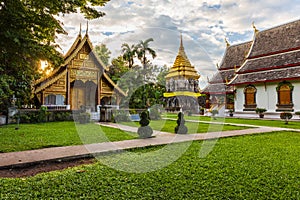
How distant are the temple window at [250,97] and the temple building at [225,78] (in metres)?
2.05

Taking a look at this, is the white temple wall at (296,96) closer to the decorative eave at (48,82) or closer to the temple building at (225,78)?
the temple building at (225,78)

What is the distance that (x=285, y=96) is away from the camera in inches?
656

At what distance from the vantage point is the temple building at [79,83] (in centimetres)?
1313

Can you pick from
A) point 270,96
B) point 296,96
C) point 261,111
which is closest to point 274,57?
point 270,96

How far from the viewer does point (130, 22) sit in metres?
5.83

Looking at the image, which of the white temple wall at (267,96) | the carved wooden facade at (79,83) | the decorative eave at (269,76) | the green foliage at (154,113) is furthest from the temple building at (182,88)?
the carved wooden facade at (79,83)

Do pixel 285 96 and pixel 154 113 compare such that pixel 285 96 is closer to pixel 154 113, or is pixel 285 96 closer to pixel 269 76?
pixel 269 76

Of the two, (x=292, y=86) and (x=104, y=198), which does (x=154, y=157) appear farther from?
(x=292, y=86)

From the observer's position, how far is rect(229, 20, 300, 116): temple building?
16281mm

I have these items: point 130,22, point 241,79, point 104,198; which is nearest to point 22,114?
point 130,22

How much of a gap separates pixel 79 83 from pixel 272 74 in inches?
594

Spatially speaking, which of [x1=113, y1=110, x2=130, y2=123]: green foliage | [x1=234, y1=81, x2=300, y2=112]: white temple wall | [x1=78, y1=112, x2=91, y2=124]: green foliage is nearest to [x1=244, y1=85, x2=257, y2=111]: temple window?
[x1=234, y1=81, x2=300, y2=112]: white temple wall

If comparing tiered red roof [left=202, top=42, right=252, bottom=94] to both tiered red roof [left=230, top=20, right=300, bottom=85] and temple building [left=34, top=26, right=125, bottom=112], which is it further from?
temple building [left=34, top=26, right=125, bottom=112]

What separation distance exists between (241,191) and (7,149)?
506 centimetres
